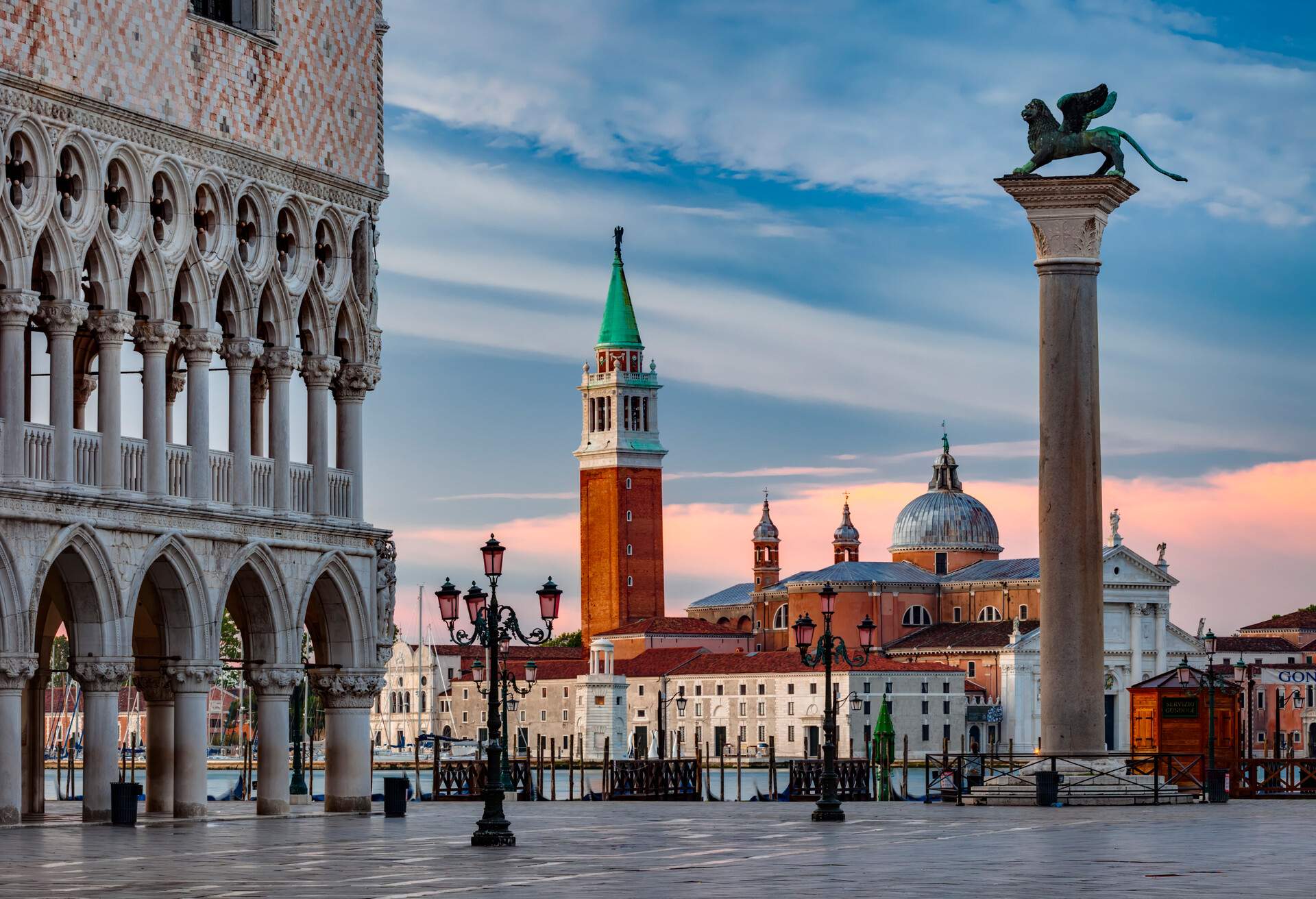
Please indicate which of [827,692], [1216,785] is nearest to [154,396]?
[827,692]

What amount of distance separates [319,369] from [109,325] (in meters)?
4.45

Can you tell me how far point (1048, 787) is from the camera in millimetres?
32750

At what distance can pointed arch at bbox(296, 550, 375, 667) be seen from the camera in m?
34.9

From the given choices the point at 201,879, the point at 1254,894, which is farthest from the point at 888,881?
the point at 201,879

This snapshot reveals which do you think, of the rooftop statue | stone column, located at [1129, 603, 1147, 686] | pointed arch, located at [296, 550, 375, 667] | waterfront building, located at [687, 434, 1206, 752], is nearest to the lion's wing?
the rooftop statue

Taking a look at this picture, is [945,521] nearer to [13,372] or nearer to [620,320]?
[620,320]

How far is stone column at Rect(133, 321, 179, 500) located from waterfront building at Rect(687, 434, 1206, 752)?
112161 mm

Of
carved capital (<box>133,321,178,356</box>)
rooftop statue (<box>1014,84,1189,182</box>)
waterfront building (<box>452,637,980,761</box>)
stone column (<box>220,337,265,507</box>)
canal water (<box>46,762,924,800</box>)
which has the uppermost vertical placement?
rooftop statue (<box>1014,84,1189,182</box>)

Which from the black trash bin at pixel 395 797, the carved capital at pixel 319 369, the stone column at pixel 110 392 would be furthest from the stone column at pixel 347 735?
the stone column at pixel 110 392

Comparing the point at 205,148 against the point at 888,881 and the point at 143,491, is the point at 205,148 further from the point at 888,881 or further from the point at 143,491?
the point at 888,881

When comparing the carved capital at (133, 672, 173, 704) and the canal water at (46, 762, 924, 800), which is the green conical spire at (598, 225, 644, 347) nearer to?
the canal water at (46, 762, 924, 800)

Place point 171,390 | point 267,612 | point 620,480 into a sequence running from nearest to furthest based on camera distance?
1. point 267,612
2. point 171,390
3. point 620,480

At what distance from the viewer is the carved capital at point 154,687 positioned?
110ft

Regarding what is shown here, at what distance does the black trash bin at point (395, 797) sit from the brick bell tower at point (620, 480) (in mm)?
120879
